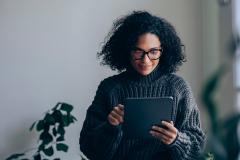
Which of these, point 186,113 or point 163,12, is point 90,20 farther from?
point 186,113

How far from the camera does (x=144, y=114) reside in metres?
1.21

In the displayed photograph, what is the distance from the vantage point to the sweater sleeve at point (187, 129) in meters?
1.20

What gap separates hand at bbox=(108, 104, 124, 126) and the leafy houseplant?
0.74 metres

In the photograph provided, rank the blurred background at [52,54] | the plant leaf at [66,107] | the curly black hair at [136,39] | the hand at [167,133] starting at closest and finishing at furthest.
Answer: the hand at [167,133] → the curly black hair at [136,39] → the plant leaf at [66,107] → the blurred background at [52,54]

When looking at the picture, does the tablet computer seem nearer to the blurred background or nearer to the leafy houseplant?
the leafy houseplant

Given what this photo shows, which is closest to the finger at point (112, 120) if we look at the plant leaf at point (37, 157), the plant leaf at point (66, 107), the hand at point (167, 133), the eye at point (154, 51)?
the hand at point (167, 133)

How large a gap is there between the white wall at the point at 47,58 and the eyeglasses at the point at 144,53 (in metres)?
0.84

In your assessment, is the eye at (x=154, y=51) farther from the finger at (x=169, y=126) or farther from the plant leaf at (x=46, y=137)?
the plant leaf at (x=46, y=137)

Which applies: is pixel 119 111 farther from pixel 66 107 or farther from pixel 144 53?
pixel 66 107

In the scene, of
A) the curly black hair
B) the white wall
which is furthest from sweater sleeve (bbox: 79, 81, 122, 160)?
the white wall

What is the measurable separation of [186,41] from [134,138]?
1.02 metres

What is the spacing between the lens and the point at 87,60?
208 centimetres

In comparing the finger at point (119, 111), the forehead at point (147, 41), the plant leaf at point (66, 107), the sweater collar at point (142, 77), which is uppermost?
the forehead at point (147, 41)

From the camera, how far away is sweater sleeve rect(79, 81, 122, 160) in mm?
1208
